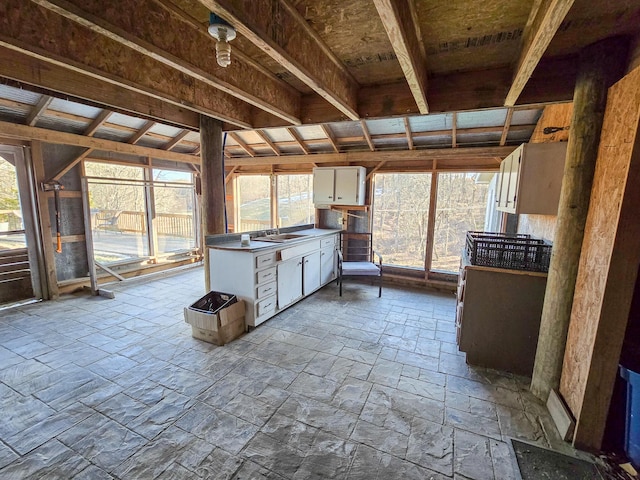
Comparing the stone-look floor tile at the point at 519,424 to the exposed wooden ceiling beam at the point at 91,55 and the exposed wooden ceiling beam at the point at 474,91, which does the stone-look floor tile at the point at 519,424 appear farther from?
the exposed wooden ceiling beam at the point at 91,55

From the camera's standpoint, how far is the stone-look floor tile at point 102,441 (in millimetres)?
1712

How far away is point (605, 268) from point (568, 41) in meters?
1.50

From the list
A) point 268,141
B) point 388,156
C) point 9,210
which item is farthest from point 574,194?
point 9,210

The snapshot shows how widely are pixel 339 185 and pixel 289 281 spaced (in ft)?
6.83

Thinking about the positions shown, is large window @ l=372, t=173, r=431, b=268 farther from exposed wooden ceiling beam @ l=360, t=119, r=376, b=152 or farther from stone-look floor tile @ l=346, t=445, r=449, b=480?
stone-look floor tile @ l=346, t=445, r=449, b=480

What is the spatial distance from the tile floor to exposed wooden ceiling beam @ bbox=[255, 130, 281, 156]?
11.3ft

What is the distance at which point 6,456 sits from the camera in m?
1.71

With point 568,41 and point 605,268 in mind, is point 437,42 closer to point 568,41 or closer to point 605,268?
point 568,41

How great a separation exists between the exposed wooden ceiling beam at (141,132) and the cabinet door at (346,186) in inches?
126

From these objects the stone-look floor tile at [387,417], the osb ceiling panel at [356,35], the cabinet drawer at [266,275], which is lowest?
the stone-look floor tile at [387,417]

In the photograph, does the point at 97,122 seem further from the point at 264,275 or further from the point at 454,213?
the point at 454,213

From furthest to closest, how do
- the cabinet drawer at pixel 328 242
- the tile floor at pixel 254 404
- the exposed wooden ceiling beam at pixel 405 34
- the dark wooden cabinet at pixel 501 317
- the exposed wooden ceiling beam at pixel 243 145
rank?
the exposed wooden ceiling beam at pixel 243 145 < the cabinet drawer at pixel 328 242 < the dark wooden cabinet at pixel 501 317 < the tile floor at pixel 254 404 < the exposed wooden ceiling beam at pixel 405 34

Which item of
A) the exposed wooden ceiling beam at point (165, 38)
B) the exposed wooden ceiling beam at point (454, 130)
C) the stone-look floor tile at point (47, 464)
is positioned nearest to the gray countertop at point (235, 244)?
the exposed wooden ceiling beam at point (165, 38)

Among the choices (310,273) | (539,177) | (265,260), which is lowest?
(310,273)
